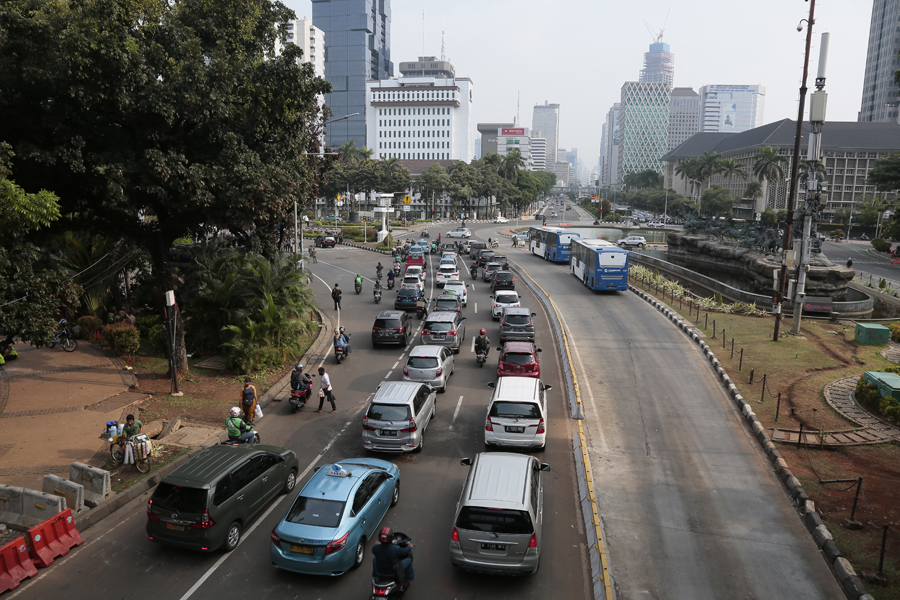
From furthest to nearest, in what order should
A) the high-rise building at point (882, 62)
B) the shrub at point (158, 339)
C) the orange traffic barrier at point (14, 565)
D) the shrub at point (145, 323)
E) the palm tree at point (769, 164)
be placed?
the high-rise building at point (882, 62) < the palm tree at point (769, 164) < the shrub at point (145, 323) < the shrub at point (158, 339) < the orange traffic barrier at point (14, 565)

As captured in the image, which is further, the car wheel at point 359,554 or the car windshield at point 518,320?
the car windshield at point 518,320

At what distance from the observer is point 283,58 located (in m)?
20.3

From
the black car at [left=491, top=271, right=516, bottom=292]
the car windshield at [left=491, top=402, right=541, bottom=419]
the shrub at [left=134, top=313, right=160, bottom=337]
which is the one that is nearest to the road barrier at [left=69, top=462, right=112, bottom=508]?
the car windshield at [left=491, top=402, right=541, bottom=419]

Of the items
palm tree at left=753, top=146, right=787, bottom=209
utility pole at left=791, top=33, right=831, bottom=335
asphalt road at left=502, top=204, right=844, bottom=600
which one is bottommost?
asphalt road at left=502, top=204, right=844, bottom=600

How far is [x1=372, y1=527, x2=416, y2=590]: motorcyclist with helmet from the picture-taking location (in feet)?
30.5

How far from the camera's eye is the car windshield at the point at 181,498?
10820mm

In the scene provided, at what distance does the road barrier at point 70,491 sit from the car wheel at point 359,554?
20.1 feet

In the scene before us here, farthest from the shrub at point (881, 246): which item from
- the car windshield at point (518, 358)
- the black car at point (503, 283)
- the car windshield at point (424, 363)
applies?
the car windshield at point (424, 363)

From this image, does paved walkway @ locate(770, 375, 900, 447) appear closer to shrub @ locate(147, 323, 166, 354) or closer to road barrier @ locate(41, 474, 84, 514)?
road barrier @ locate(41, 474, 84, 514)

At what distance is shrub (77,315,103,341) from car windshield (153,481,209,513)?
1844 centimetres

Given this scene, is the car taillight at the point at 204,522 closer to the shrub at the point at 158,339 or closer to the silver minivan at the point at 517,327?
the shrub at the point at 158,339

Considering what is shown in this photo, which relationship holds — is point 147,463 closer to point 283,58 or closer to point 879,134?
point 283,58

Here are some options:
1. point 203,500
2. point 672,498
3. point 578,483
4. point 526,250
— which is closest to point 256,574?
point 203,500

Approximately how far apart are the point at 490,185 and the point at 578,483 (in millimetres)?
120784
